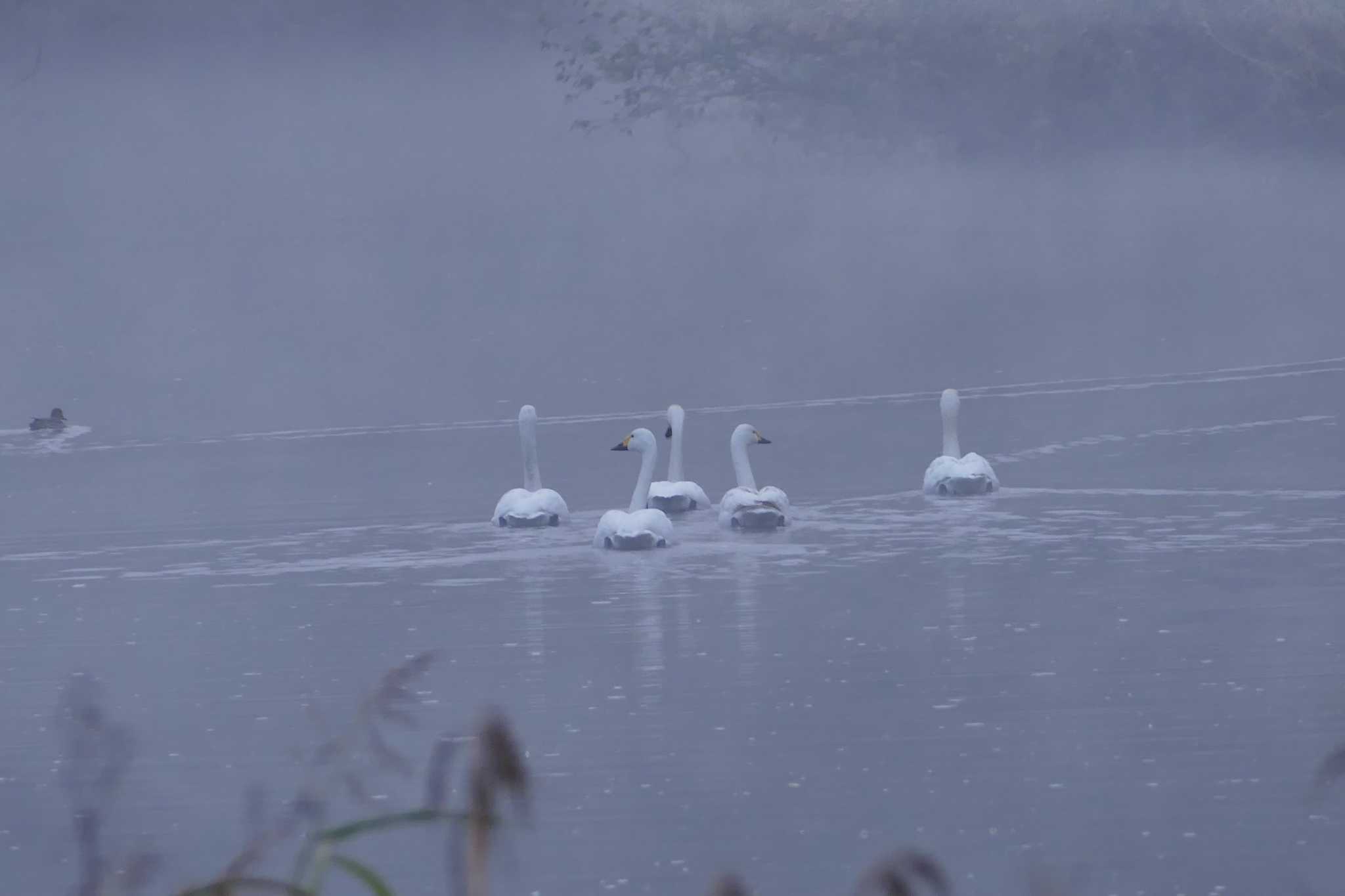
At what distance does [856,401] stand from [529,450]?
318 inches

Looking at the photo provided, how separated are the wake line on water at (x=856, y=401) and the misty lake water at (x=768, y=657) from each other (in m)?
3.85

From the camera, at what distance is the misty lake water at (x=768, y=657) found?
4406 millimetres

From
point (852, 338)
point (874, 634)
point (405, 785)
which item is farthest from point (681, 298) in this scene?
point (405, 785)

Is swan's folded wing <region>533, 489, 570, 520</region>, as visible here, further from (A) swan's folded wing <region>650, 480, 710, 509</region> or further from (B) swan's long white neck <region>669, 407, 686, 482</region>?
(B) swan's long white neck <region>669, 407, 686, 482</region>

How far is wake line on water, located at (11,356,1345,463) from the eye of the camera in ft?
57.5

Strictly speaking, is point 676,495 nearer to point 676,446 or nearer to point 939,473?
point 676,446

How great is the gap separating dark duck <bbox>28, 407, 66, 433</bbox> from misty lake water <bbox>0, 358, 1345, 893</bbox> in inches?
208

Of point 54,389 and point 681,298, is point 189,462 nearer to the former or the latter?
point 54,389

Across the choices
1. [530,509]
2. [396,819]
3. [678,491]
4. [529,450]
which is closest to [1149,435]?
[678,491]

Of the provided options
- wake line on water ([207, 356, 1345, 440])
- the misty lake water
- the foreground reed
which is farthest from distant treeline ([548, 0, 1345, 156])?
the foreground reed

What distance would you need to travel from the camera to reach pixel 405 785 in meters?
5.04

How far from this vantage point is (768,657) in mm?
6648

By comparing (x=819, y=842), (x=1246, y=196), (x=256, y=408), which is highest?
(x=1246, y=196)

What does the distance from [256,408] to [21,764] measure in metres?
16.0
